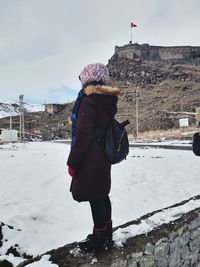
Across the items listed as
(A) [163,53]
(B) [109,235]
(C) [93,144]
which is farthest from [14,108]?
(C) [93,144]

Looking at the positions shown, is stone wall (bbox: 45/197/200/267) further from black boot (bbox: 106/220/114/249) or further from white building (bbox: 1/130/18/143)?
white building (bbox: 1/130/18/143)

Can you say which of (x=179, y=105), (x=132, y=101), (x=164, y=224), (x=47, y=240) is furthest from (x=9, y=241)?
(x=132, y=101)

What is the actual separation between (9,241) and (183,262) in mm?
2683

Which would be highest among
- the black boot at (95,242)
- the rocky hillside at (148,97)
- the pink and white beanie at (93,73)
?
the rocky hillside at (148,97)

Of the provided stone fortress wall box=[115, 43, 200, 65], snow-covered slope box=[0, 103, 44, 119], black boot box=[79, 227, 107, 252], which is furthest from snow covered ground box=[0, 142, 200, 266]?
snow-covered slope box=[0, 103, 44, 119]

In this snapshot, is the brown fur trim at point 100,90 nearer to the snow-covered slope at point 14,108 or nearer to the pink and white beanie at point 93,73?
the pink and white beanie at point 93,73

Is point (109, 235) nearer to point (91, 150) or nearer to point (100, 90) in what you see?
point (91, 150)

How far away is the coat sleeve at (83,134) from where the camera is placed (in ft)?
10.8

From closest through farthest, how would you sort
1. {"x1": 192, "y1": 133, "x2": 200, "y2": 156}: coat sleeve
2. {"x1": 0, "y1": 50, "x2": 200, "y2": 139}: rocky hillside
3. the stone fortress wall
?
{"x1": 192, "y1": 133, "x2": 200, "y2": 156}: coat sleeve < {"x1": 0, "y1": 50, "x2": 200, "y2": 139}: rocky hillside < the stone fortress wall

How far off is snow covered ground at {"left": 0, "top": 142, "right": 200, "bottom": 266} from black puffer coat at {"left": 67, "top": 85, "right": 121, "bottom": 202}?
116cm

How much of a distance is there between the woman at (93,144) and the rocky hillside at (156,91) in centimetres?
4591

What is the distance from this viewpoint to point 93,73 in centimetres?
354

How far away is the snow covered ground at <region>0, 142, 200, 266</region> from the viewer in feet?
18.8

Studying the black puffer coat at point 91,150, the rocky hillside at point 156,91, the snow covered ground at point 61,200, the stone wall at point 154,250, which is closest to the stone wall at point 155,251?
the stone wall at point 154,250
